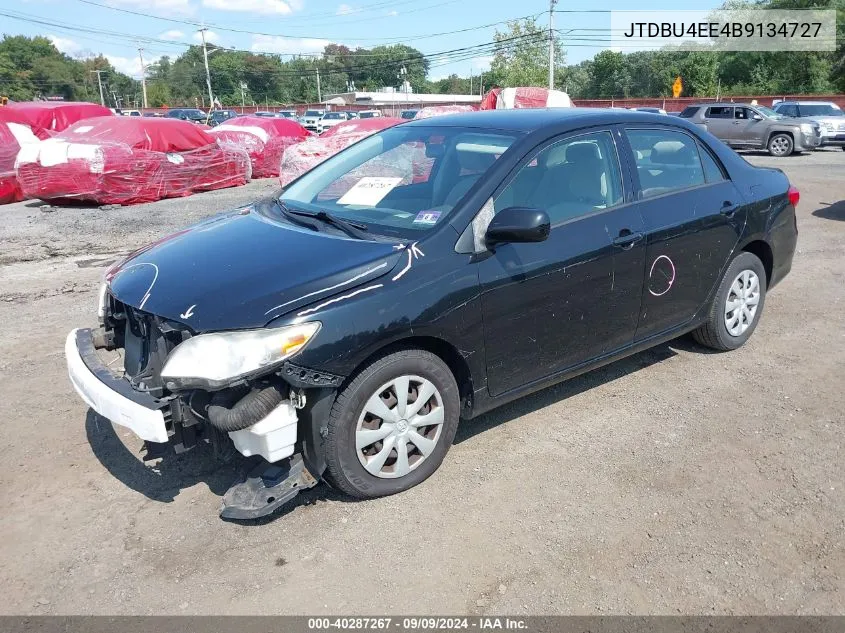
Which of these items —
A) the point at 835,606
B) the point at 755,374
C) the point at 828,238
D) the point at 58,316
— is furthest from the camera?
the point at 828,238

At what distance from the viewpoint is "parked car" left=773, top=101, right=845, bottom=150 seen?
76.3 ft

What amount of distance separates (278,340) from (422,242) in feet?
2.89

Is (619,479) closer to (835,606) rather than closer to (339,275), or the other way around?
(835,606)

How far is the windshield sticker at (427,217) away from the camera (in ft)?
11.2

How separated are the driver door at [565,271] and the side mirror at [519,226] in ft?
0.45

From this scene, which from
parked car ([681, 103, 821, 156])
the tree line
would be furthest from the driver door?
the tree line

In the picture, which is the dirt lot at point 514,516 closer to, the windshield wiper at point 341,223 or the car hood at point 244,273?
the car hood at point 244,273

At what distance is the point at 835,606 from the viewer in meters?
2.61

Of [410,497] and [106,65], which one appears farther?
[106,65]

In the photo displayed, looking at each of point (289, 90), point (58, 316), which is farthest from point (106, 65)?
point (58, 316)

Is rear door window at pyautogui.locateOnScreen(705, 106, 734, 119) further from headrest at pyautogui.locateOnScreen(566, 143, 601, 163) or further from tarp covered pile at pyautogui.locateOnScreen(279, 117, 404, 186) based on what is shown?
headrest at pyautogui.locateOnScreen(566, 143, 601, 163)

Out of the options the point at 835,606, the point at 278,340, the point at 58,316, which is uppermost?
the point at 278,340

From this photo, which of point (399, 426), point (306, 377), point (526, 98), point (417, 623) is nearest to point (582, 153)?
point (399, 426)

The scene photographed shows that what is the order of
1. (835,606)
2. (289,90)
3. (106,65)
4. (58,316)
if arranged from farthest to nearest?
(106,65)
(289,90)
(58,316)
(835,606)
